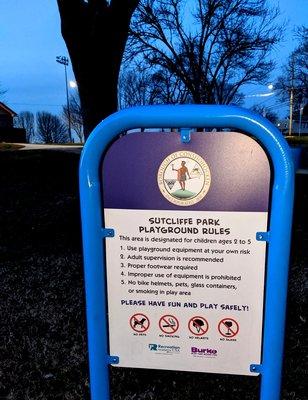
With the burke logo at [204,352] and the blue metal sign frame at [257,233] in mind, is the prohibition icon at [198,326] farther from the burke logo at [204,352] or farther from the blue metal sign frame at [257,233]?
the blue metal sign frame at [257,233]

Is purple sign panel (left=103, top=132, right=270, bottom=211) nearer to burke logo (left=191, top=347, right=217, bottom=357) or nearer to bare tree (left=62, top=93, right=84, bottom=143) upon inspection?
burke logo (left=191, top=347, right=217, bottom=357)

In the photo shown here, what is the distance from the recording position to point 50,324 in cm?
348

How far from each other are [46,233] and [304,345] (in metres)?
3.97

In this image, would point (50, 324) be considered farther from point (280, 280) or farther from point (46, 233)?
point (46, 233)

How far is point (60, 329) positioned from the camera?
3.40 metres

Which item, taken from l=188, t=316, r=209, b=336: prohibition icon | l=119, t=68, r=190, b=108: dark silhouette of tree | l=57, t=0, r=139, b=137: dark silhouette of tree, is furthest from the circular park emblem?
l=119, t=68, r=190, b=108: dark silhouette of tree

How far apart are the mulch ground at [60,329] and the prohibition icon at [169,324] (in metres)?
0.86

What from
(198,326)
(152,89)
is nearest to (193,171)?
(198,326)

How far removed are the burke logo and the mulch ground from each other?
81 cm

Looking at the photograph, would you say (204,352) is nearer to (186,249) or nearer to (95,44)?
(186,249)

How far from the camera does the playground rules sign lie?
5.76 ft

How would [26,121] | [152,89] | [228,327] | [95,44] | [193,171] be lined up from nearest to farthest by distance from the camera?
[193,171], [228,327], [95,44], [152,89], [26,121]

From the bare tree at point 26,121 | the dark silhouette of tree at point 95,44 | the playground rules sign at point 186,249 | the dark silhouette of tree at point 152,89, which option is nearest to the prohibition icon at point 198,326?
the playground rules sign at point 186,249

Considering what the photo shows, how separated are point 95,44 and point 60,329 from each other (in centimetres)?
448
